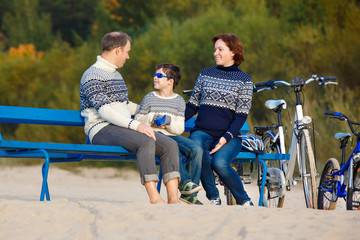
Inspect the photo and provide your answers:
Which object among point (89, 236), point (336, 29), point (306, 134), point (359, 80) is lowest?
point (89, 236)

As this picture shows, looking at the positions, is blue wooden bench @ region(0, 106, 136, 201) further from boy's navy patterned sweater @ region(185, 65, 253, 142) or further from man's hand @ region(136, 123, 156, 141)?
boy's navy patterned sweater @ region(185, 65, 253, 142)

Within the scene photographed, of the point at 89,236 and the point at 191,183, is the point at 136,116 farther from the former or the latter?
the point at 89,236

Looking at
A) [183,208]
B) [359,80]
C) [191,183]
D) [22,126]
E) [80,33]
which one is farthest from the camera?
[80,33]

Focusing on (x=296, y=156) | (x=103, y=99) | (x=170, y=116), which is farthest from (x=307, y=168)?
(x=103, y=99)

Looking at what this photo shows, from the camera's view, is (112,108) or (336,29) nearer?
(112,108)

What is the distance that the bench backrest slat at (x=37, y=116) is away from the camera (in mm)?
5035

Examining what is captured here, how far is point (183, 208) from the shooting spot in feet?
13.6

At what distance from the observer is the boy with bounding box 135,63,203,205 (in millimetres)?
4855

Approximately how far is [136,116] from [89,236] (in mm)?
1737

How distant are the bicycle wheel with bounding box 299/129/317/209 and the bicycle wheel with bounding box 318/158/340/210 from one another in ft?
0.40

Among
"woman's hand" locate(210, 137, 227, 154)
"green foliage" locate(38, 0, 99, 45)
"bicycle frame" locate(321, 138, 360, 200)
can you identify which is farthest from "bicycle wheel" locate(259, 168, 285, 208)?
"green foliage" locate(38, 0, 99, 45)

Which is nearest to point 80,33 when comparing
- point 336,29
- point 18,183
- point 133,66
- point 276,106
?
point 133,66

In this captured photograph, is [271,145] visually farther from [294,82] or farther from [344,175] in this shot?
[344,175]

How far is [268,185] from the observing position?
565 cm
